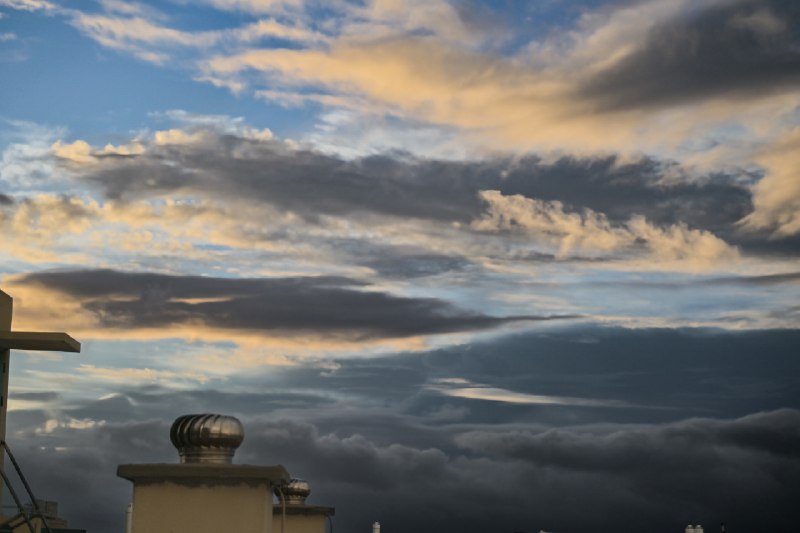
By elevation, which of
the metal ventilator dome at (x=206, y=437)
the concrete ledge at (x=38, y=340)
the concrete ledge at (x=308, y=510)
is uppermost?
the concrete ledge at (x=38, y=340)

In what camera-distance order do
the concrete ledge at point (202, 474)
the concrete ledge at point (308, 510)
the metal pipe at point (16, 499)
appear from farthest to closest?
the concrete ledge at point (308, 510)
the metal pipe at point (16, 499)
the concrete ledge at point (202, 474)

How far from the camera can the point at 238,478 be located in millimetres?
19359

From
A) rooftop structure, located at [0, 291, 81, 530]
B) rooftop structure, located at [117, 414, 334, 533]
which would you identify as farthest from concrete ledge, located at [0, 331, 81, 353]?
rooftop structure, located at [117, 414, 334, 533]

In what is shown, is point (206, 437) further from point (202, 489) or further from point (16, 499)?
point (16, 499)

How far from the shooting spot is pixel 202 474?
19.3 m

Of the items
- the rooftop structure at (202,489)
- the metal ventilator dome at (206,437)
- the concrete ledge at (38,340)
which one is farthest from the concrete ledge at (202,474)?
the concrete ledge at (38,340)

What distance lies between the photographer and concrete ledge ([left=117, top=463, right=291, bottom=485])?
19281mm

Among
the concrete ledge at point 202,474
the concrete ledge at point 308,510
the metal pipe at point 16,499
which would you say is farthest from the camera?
the concrete ledge at point 308,510

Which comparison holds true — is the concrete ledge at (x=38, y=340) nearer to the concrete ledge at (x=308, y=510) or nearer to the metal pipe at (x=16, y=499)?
the metal pipe at (x=16, y=499)

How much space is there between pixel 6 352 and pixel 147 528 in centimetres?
931

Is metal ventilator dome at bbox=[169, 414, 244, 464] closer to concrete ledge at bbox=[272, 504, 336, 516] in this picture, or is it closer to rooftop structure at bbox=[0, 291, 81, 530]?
rooftop structure at bbox=[0, 291, 81, 530]

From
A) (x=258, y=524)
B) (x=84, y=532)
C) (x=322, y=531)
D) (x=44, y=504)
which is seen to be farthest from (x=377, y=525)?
(x=258, y=524)

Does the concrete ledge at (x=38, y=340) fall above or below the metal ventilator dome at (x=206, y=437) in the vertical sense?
above

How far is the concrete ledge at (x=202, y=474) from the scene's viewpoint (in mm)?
19281
